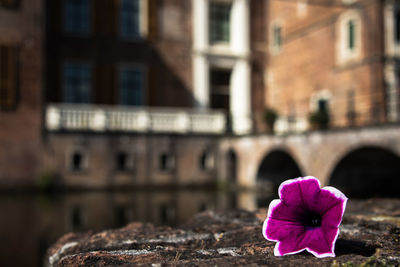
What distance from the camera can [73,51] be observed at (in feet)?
61.8

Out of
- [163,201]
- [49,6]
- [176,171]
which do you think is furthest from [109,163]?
[49,6]

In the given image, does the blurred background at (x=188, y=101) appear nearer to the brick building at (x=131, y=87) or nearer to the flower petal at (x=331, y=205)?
the brick building at (x=131, y=87)

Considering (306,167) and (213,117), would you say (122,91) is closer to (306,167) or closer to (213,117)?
(213,117)

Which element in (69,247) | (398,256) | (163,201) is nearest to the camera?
(398,256)

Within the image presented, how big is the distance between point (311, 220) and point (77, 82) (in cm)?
1780

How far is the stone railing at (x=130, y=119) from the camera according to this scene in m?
16.8

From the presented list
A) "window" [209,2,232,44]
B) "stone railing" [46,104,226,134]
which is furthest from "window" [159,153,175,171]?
"window" [209,2,232,44]

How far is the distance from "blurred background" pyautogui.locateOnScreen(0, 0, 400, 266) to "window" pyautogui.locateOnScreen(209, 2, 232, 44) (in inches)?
2.0

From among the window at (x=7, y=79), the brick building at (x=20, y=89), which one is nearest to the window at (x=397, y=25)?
the brick building at (x=20, y=89)

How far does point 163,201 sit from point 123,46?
27.2ft

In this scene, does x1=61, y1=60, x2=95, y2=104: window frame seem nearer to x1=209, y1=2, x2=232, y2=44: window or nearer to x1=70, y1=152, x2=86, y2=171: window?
x1=70, y1=152, x2=86, y2=171: window

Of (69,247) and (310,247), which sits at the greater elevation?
(310,247)

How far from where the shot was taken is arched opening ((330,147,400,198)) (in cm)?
1310

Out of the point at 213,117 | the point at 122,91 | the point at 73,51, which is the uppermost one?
the point at 73,51
